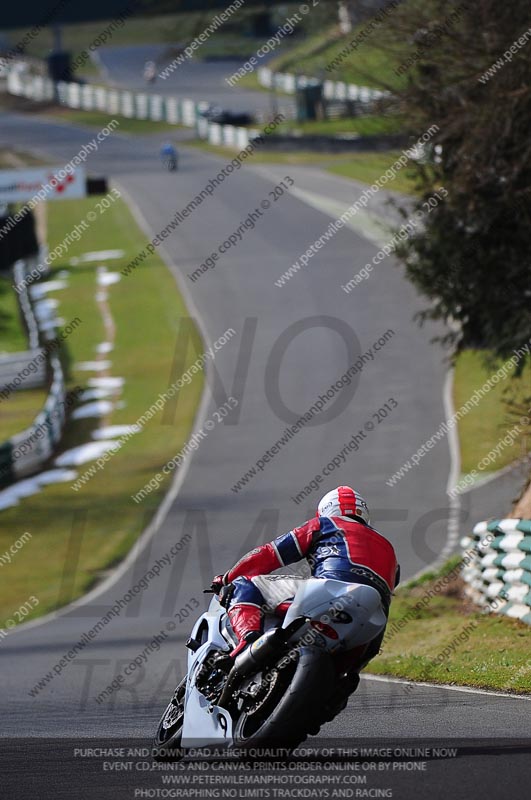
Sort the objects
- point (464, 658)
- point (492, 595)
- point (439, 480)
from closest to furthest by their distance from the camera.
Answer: point (464, 658), point (492, 595), point (439, 480)

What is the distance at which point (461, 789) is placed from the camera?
564 centimetres

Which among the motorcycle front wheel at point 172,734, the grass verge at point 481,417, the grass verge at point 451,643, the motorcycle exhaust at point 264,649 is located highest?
the motorcycle exhaust at point 264,649

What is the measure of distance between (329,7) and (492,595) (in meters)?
17.7

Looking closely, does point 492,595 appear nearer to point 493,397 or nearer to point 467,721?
point 467,721

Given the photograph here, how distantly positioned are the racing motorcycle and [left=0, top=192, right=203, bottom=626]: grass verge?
1254cm

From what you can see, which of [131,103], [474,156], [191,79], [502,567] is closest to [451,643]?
[502,567]

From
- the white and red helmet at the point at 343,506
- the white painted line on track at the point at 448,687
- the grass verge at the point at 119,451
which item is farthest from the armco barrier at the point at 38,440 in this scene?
the white and red helmet at the point at 343,506

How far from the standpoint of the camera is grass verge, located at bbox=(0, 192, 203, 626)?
2072 centimetres

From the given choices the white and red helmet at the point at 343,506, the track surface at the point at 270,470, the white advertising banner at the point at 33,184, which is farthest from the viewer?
the white advertising banner at the point at 33,184

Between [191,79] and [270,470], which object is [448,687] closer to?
[270,470]

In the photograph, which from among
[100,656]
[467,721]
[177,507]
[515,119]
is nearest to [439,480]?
[177,507]

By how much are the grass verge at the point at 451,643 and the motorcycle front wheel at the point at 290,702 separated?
9.89 feet

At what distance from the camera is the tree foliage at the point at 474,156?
1780cm

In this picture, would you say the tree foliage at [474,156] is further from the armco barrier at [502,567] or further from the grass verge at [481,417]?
the armco barrier at [502,567]
